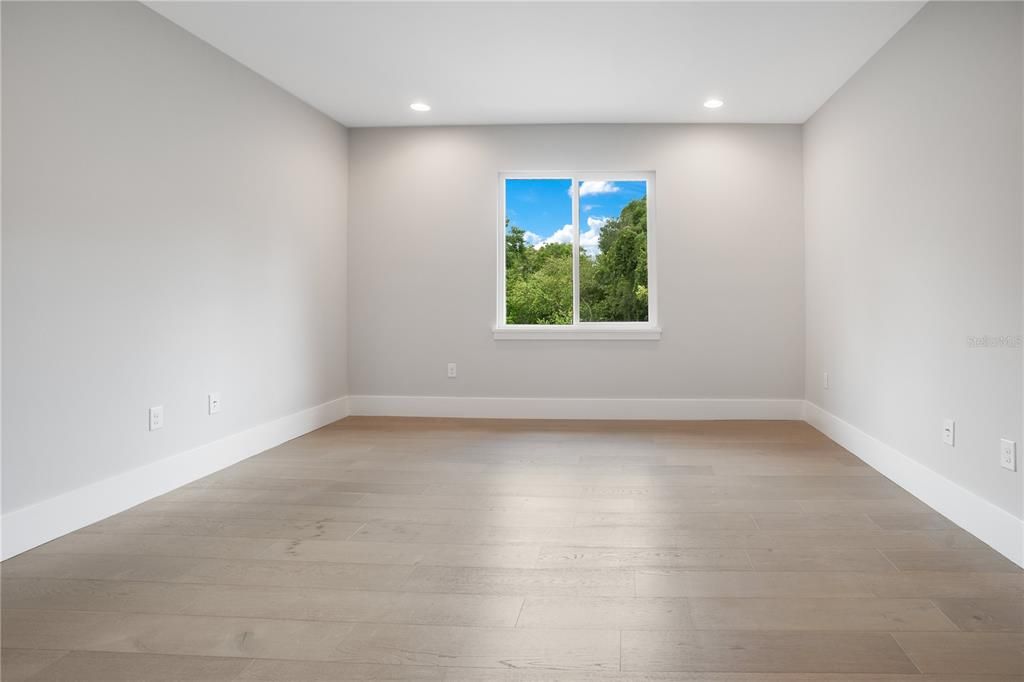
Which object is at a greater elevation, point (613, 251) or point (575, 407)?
point (613, 251)

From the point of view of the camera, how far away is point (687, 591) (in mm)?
1982

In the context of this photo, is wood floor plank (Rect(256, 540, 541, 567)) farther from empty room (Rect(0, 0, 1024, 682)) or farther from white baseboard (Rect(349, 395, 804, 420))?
white baseboard (Rect(349, 395, 804, 420))

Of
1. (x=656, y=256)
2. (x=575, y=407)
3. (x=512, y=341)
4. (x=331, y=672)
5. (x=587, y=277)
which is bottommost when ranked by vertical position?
(x=331, y=672)

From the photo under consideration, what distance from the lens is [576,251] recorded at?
5258mm

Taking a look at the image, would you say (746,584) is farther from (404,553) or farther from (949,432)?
(949,432)

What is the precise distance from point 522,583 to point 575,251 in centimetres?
362

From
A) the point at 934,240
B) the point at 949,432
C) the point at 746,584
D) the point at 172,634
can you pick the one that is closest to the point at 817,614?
the point at 746,584

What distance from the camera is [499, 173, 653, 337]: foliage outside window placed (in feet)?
17.1

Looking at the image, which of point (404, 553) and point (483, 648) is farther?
point (404, 553)

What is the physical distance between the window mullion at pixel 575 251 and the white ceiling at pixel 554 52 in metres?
0.69

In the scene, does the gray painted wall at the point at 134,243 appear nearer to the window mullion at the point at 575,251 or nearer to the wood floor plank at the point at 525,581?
the wood floor plank at the point at 525,581

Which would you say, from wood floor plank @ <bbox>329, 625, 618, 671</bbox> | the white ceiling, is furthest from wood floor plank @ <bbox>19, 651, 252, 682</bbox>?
the white ceiling

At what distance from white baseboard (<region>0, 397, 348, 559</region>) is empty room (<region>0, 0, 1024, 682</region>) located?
0.06 ft

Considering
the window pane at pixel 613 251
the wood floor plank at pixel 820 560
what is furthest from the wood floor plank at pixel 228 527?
the window pane at pixel 613 251
